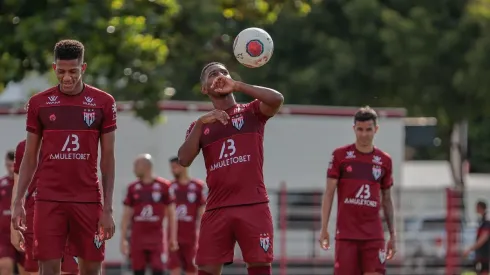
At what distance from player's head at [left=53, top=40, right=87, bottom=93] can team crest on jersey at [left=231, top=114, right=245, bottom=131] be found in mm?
1325

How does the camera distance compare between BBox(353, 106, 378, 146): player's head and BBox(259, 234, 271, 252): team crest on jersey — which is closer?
BBox(259, 234, 271, 252): team crest on jersey

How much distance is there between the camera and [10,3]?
64.7ft

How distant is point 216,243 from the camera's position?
411 inches

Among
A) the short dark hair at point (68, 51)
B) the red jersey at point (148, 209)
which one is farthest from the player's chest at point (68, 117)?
the red jersey at point (148, 209)

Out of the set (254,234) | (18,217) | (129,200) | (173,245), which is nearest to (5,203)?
(129,200)

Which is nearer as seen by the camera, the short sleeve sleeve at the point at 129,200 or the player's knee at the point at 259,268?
the player's knee at the point at 259,268

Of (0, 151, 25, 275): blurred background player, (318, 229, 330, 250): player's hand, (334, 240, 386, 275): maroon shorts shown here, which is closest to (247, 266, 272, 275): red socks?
(318, 229, 330, 250): player's hand

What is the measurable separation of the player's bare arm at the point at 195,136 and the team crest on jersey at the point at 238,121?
0.07 metres

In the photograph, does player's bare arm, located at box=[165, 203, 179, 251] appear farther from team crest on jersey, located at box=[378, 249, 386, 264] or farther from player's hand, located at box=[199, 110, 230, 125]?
player's hand, located at box=[199, 110, 230, 125]

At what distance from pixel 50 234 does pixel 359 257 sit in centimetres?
413

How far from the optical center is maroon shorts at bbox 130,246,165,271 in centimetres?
1955

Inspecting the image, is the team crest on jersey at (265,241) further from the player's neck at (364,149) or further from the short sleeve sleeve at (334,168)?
the player's neck at (364,149)

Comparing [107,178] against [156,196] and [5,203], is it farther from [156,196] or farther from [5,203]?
[156,196]

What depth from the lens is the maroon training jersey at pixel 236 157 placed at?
10430 millimetres
